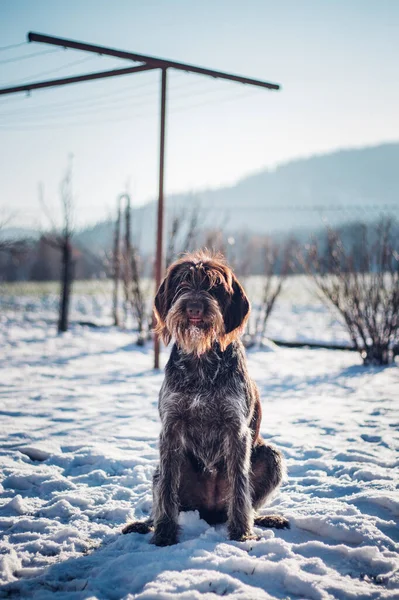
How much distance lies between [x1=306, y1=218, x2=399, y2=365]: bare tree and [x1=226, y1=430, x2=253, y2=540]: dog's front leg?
6.02 metres

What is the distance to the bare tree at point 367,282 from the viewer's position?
7789 mm

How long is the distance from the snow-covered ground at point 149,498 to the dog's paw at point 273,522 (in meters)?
0.06

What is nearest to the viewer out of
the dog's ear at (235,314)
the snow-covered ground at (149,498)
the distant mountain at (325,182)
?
the snow-covered ground at (149,498)

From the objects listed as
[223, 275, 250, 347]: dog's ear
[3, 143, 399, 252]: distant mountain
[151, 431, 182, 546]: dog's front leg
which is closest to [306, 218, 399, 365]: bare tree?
[223, 275, 250, 347]: dog's ear

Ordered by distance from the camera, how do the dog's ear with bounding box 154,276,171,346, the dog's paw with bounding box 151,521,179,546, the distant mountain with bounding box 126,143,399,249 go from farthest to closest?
the distant mountain with bounding box 126,143,399,249, the dog's ear with bounding box 154,276,171,346, the dog's paw with bounding box 151,521,179,546

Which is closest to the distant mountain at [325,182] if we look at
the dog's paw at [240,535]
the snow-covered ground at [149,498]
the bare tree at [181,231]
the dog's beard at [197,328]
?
the bare tree at [181,231]

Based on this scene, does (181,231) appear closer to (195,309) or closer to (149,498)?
(149,498)

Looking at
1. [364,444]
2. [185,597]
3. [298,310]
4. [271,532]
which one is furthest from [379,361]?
[298,310]

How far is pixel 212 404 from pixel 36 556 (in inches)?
53.6

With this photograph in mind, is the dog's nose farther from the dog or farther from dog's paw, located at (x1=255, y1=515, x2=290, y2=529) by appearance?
dog's paw, located at (x1=255, y1=515, x2=290, y2=529)

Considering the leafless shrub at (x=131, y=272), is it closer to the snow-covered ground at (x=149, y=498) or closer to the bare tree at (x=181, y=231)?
the bare tree at (x=181, y=231)

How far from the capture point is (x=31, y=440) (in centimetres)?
434

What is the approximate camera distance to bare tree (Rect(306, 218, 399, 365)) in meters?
7.79

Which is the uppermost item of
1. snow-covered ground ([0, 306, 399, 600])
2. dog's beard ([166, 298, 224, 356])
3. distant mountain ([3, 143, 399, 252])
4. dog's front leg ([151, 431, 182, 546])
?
distant mountain ([3, 143, 399, 252])
